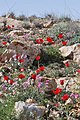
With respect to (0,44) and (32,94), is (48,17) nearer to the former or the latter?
(0,44)

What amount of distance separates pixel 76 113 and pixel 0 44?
3.69 meters

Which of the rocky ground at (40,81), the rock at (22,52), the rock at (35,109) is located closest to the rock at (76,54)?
the rocky ground at (40,81)

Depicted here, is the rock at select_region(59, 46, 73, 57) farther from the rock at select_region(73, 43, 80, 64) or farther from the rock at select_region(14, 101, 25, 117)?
the rock at select_region(14, 101, 25, 117)

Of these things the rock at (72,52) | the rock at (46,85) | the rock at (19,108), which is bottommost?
the rock at (72,52)

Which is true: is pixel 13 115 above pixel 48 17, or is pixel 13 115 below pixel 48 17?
above

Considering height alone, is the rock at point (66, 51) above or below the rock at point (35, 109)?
below

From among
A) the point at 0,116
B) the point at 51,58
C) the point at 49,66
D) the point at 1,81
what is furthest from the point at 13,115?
the point at 51,58

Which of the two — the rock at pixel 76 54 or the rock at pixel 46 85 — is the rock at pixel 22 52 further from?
the rock at pixel 46 85

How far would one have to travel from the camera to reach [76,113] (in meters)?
5.28

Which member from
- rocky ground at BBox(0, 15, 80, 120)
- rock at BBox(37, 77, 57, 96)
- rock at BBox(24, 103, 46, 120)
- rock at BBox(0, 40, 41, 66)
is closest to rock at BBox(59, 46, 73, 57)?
rocky ground at BBox(0, 15, 80, 120)

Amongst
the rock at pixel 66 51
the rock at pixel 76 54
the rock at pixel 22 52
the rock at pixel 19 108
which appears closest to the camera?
the rock at pixel 19 108

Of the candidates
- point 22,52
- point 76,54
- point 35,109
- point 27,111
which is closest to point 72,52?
point 76,54

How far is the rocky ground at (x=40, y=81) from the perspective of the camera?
16.8 feet

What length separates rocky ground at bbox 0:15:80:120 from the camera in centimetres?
511
